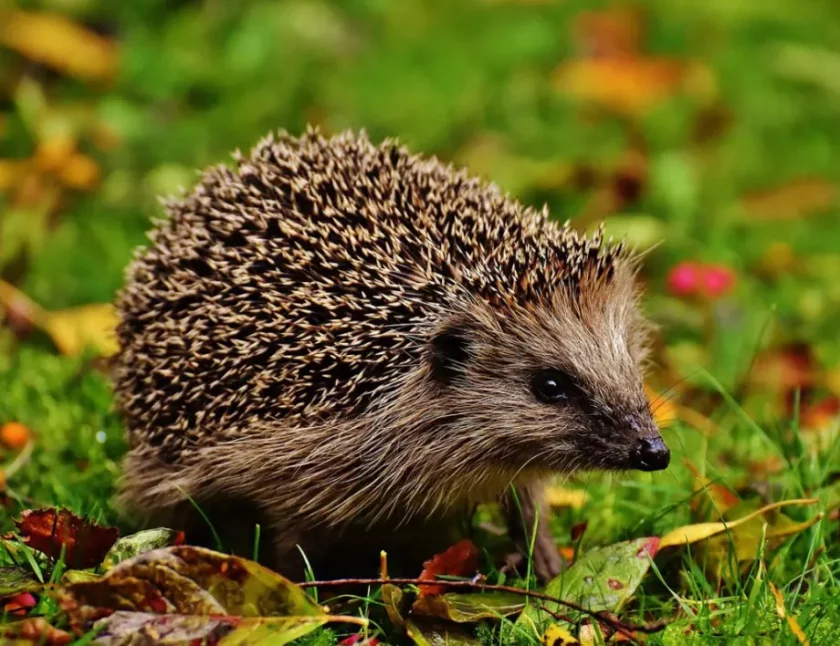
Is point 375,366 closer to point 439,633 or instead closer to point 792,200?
point 439,633

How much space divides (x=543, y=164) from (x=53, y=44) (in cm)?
342

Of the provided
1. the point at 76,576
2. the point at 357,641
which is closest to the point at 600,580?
the point at 357,641

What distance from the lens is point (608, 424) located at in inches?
157

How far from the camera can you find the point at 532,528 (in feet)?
14.5

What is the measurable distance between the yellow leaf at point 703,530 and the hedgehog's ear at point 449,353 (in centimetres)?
93

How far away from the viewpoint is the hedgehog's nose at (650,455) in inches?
152

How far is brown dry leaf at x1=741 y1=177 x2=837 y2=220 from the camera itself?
324 inches

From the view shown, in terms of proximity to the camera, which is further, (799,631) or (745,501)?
(745,501)

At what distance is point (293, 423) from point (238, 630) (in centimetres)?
98

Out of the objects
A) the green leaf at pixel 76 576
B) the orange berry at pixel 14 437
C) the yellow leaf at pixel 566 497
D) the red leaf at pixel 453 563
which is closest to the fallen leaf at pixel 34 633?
the green leaf at pixel 76 576

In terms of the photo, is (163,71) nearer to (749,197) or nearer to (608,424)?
(749,197)

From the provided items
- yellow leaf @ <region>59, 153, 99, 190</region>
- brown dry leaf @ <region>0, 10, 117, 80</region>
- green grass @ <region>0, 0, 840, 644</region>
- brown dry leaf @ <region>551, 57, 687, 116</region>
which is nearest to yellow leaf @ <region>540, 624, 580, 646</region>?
green grass @ <region>0, 0, 840, 644</region>

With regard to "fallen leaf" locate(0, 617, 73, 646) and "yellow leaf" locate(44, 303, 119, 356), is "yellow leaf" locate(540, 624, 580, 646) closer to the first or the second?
"fallen leaf" locate(0, 617, 73, 646)

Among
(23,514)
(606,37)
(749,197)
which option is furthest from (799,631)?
(606,37)
